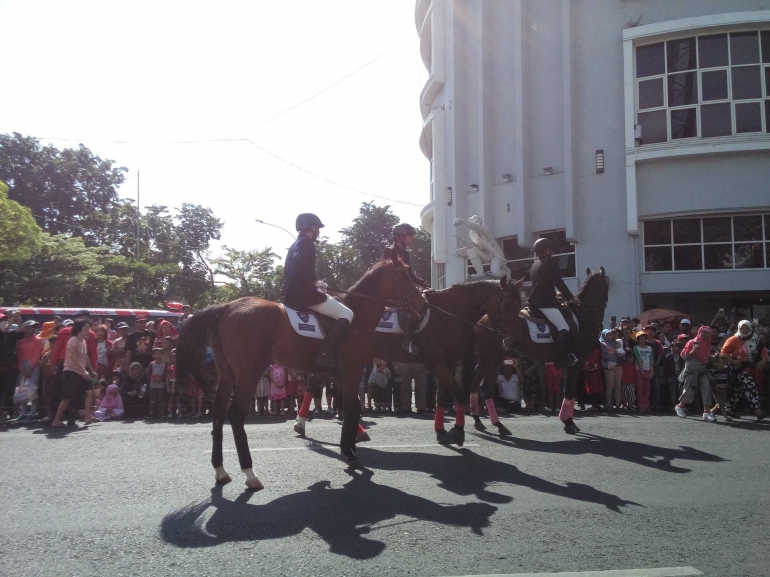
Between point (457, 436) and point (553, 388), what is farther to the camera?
point (553, 388)

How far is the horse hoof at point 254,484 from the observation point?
6664 millimetres

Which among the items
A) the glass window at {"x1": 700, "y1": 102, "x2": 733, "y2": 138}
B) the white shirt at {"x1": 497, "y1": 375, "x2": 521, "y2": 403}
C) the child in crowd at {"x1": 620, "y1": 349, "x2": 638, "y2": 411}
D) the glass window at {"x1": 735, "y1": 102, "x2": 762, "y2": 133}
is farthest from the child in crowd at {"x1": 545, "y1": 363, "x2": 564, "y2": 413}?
the glass window at {"x1": 735, "y1": 102, "x2": 762, "y2": 133}

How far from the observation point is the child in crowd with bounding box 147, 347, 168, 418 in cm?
1348

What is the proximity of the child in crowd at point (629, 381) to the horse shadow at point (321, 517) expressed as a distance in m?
9.96

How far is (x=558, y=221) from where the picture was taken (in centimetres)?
2647

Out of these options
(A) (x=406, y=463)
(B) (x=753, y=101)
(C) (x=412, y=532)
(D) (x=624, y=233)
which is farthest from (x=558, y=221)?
(C) (x=412, y=532)

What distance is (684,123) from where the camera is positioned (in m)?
23.7

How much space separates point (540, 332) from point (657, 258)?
1520 cm

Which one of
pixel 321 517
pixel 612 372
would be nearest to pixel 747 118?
pixel 612 372

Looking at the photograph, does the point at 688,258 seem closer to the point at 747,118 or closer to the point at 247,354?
the point at 747,118

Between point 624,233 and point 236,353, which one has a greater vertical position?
point 624,233

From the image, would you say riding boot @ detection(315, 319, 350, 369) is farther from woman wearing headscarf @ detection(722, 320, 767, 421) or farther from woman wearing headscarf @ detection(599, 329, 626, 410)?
woman wearing headscarf @ detection(599, 329, 626, 410)

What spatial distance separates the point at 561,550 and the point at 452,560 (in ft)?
2.84

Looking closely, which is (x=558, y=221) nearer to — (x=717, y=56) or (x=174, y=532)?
(x=717, y=56)
